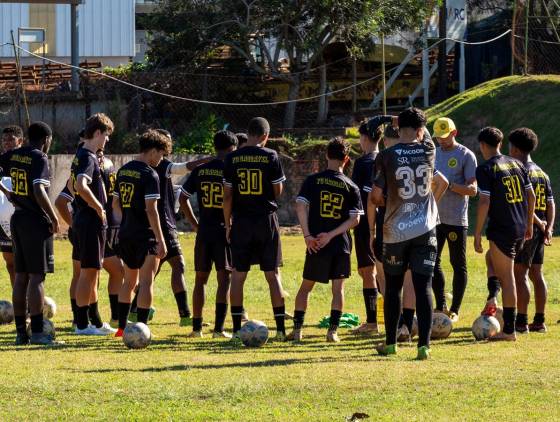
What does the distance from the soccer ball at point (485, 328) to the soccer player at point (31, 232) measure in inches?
166

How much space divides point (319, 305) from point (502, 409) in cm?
816

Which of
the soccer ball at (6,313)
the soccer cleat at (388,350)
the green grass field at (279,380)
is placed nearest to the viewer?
the green grass field at (279,380)

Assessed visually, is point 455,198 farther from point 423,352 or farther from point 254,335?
point 423,352

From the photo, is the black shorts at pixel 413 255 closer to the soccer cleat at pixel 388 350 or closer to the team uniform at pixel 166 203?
the soccer cleat at pixel 388 350

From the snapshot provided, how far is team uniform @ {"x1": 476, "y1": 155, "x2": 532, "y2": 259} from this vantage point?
37.4ft

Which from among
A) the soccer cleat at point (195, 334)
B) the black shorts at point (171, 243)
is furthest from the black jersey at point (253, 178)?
the soccer cleat at point (195, 334)

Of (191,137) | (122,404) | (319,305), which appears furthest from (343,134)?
(122,404)

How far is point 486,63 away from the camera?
3481cm

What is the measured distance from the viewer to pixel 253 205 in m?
11.7

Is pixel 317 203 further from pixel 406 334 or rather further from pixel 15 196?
pixel 15 196

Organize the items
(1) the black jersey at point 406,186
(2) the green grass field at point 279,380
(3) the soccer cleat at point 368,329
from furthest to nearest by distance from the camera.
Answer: (3) the soccer cleat at point 368,329 → (1) the black jersey at point 406,186 → (2) the green grass field at point 279,380

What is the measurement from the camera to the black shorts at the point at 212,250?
12336 mm

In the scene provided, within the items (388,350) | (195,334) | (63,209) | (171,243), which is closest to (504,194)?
(388,350)

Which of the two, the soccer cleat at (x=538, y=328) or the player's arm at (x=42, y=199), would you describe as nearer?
the player's arm at (x=42, y=199)
